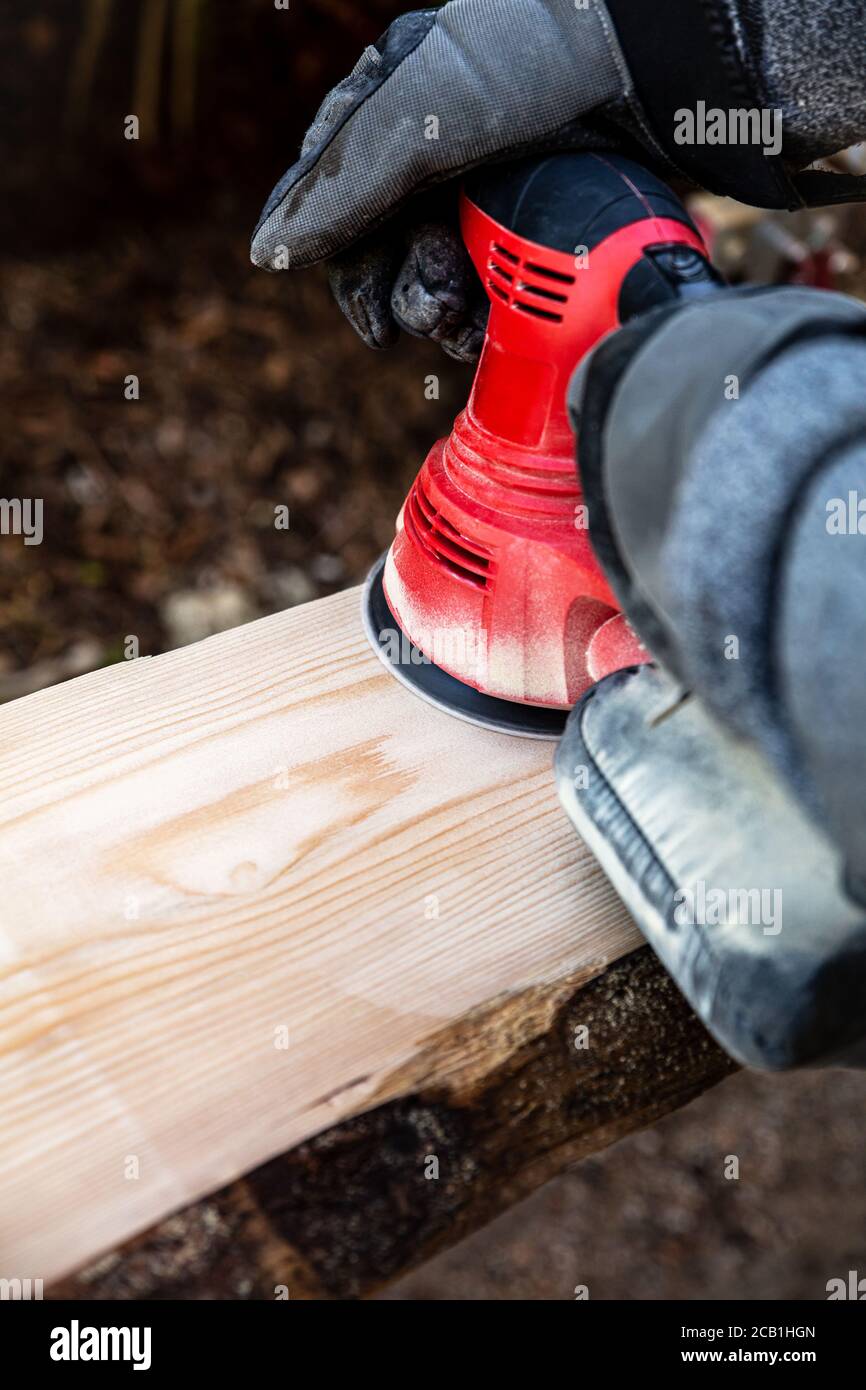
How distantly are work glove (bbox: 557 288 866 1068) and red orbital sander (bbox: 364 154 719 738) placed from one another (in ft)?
0.32

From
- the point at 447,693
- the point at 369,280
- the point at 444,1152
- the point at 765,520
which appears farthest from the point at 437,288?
the point at 444,1152

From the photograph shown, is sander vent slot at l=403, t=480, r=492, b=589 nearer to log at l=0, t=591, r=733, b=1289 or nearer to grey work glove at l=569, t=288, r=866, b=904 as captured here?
log at l=0, t=591, r=733, b=1289

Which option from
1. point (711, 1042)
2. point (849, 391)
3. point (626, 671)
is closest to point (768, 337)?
point (849, 391)

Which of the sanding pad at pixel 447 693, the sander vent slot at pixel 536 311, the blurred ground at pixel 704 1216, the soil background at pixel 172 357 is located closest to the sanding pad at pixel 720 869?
the sanding pad at pixel 447 693

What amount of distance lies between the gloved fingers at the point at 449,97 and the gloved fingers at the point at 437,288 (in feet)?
0.17

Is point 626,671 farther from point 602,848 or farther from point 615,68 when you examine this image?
point 615,68

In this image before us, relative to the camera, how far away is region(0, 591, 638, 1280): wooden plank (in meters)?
0.74

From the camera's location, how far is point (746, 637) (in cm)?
62

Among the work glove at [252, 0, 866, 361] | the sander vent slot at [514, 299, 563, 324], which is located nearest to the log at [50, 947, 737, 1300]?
the sander vent slot at [514, 299, 563, 324]

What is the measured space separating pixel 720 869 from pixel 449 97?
0.56 m

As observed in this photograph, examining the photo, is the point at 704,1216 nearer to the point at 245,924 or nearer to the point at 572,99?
the point at 245,924

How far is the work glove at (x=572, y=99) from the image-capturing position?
792mm

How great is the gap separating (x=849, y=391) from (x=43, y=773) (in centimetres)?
67

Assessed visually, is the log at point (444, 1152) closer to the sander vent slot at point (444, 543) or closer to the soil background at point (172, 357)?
the sander vent slot at point (444, 543)
